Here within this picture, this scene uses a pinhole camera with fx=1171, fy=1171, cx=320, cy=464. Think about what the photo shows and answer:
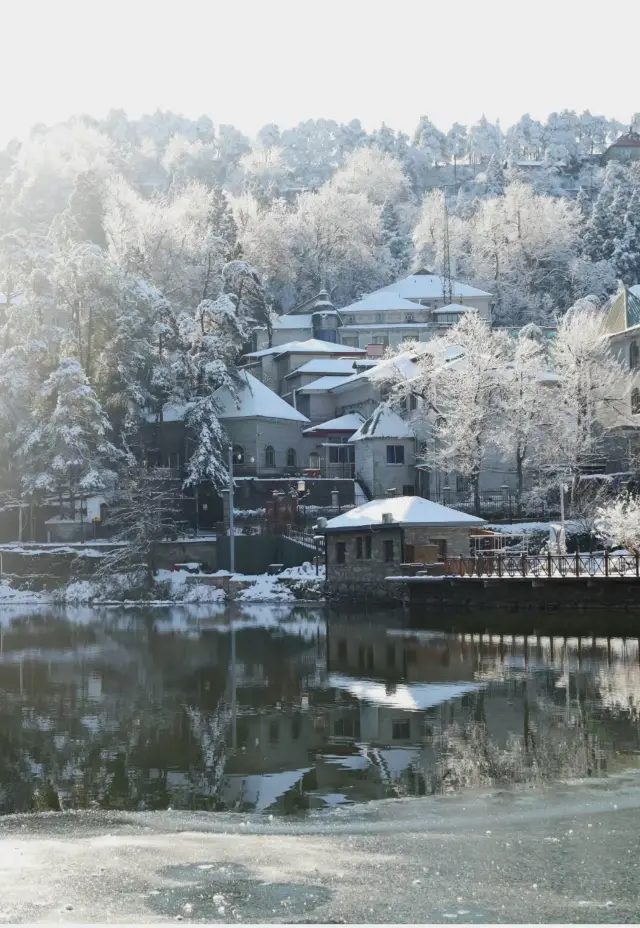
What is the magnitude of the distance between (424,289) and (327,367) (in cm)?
2676

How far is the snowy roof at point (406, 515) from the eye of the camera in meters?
53.8

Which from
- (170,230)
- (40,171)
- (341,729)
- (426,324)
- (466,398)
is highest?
(40,171)

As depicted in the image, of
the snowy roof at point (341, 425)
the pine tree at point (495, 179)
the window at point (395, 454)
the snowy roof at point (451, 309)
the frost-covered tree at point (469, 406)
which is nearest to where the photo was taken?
the frost-covered tree at point (469, 406)

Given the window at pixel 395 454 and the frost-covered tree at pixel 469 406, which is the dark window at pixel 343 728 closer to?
the frost-covered tree at pixel 469 406

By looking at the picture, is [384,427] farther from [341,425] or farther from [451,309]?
[451,309]

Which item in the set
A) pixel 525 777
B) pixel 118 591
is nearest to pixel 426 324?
pixel 118 591

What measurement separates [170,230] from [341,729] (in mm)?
85322

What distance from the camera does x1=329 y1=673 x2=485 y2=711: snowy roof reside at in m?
26.1

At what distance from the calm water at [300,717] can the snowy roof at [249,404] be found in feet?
114

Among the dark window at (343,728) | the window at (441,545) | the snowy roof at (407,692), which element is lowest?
the dark window at (343,728)

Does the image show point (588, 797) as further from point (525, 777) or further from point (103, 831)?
point (103, 831)

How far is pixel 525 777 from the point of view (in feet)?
58.7

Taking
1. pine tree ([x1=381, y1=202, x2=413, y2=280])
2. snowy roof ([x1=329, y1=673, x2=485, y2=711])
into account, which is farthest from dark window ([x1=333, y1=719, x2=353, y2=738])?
pine tree ([x1=381, y1=202, x2=413, y2=280])

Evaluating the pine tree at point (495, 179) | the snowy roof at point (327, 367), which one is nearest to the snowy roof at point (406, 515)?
the snowy roof at point (327, 367)
